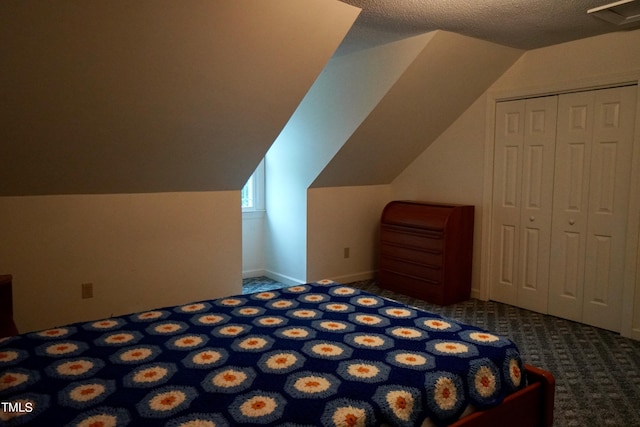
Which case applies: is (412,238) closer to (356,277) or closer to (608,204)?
(356,277)

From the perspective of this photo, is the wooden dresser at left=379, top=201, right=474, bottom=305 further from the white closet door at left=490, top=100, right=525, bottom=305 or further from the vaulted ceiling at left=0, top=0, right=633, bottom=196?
the vaulted ceiling at left=0, top=0, right=633, bottom=196

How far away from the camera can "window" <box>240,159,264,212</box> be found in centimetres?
508

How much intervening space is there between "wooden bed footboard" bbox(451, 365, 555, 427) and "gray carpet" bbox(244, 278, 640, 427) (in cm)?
47

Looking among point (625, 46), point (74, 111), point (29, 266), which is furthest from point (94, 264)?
point (625, 46)

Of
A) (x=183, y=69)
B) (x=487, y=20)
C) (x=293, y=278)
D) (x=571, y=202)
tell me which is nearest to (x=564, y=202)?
(x=571, y=202)

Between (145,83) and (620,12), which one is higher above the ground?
(620,12)

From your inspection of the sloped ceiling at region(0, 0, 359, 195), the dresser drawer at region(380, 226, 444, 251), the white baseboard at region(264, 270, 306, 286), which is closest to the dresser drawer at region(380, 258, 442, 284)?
the dresser drawer at region(380, 226, 444, 251)

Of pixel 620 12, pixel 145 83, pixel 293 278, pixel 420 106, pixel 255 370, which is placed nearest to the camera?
pixel 255 370

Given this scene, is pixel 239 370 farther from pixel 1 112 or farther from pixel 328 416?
pixel 1 112

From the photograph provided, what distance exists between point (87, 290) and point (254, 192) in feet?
7.24

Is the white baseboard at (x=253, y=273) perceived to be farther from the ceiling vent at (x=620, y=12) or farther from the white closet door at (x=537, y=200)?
the ceiling vent at (x=620, y=12)

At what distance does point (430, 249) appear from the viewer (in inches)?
162

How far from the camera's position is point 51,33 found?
2156mm

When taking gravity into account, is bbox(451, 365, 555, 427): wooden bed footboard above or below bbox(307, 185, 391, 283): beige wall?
below
